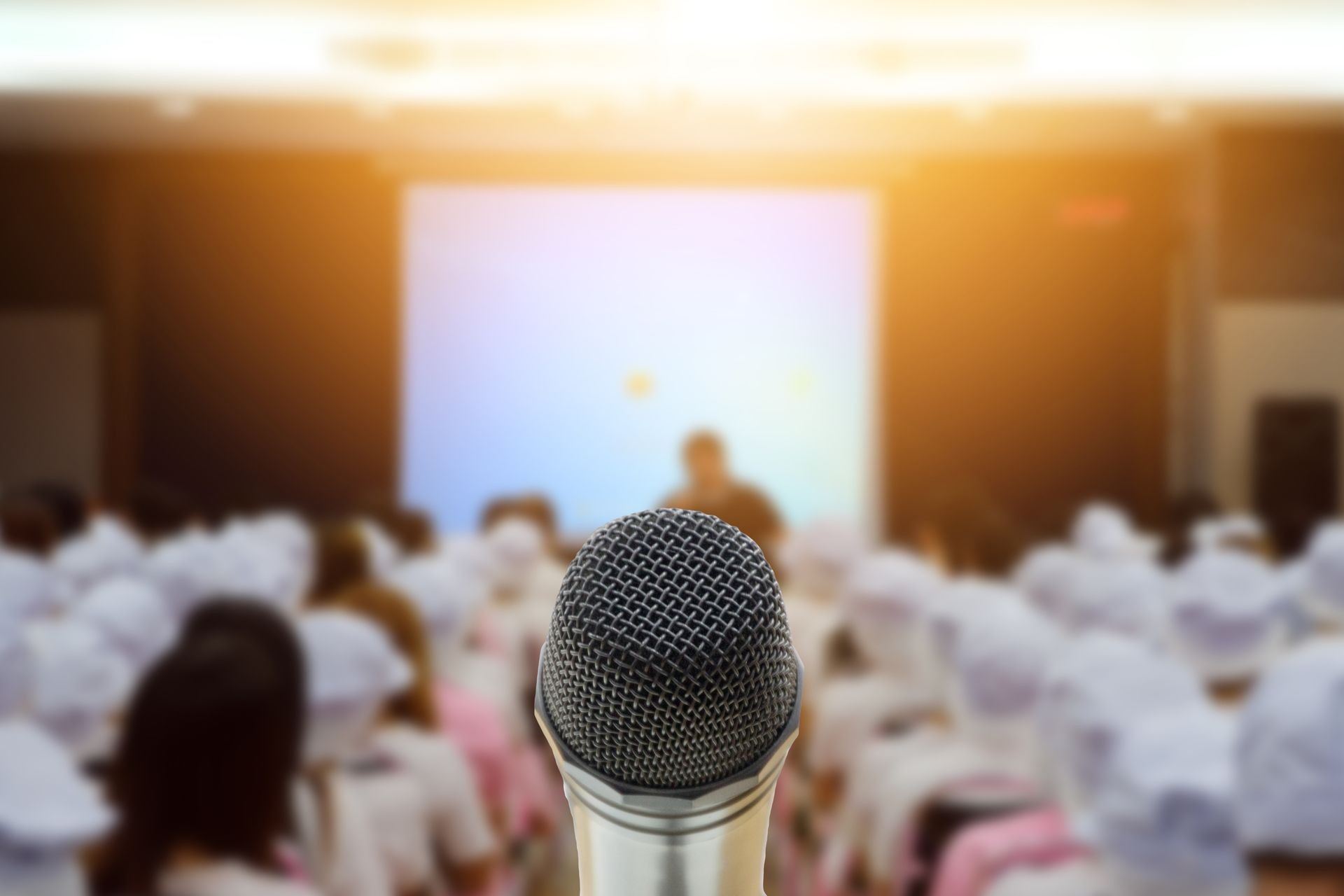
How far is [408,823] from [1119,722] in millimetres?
1208

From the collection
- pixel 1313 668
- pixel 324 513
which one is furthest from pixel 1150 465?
pixel 1313 668

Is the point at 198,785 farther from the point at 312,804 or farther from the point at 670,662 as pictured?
the point at 670,662

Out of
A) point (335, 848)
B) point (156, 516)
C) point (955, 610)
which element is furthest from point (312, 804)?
point (156, 516)

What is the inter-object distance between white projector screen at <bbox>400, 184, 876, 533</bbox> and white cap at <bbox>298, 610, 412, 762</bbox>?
681cm

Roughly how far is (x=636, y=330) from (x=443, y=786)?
6.67 metres

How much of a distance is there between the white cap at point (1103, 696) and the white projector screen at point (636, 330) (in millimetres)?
7064

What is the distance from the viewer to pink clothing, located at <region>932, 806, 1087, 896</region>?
2.05 meters

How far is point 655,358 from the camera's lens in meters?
9.01

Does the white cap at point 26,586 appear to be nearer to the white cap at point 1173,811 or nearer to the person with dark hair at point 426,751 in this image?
the person with dark hair at point 426,751

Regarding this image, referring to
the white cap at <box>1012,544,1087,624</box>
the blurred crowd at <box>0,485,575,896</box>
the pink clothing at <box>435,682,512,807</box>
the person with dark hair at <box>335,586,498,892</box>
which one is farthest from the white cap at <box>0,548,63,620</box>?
the white cap at <box>1012,544,1087,624</box>

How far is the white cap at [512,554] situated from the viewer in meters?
4.82

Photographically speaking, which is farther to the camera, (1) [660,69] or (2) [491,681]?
(1) [660,69]

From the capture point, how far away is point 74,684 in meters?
2.25

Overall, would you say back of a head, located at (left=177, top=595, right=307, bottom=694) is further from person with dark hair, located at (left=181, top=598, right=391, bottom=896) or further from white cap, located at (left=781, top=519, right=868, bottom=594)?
white cap, located at (left=781, top=519, right=868, bottom=594)
